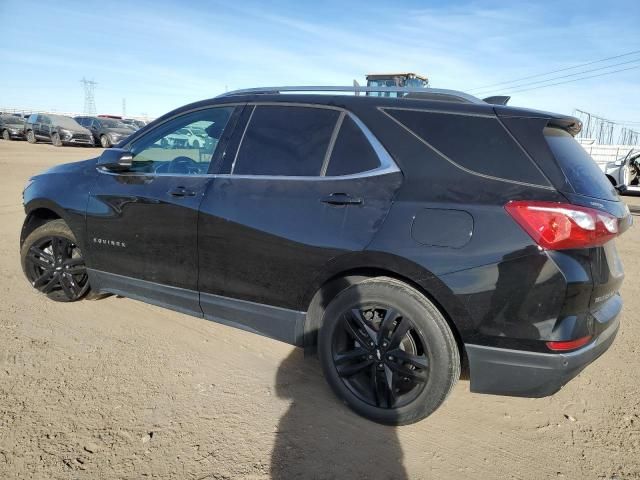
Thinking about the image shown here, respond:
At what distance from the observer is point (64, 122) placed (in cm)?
2559

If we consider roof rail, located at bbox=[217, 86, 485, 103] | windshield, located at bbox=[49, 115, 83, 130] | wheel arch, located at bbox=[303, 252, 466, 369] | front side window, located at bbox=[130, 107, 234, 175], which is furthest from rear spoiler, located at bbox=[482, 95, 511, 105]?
windshield, located at bbox=[49, 115, 83, 130]

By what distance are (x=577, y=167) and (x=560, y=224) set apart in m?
0.45

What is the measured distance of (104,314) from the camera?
13.0ft

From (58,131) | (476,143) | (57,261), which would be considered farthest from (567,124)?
(58,131)

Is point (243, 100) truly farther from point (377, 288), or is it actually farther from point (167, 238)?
point (377, 288)

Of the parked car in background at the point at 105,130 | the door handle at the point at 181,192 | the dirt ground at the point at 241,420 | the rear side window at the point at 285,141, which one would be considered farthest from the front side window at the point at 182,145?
the parked car in background at the point at 105,130

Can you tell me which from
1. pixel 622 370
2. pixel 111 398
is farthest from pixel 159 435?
pixel 622 370

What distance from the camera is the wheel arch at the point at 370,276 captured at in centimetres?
234

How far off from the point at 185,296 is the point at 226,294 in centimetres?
38

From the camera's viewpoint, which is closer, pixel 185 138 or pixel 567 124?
pixel 567 124

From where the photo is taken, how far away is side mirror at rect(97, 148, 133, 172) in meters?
3.44

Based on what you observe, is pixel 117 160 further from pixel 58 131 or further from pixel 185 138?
pixel 58 131

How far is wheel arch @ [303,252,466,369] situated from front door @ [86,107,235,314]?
35.0 inches

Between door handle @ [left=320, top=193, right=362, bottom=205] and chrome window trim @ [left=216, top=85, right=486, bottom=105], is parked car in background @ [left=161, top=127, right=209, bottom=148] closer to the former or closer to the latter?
chrome window trim @ [left=216, top=85, right=486, bottom=105]
